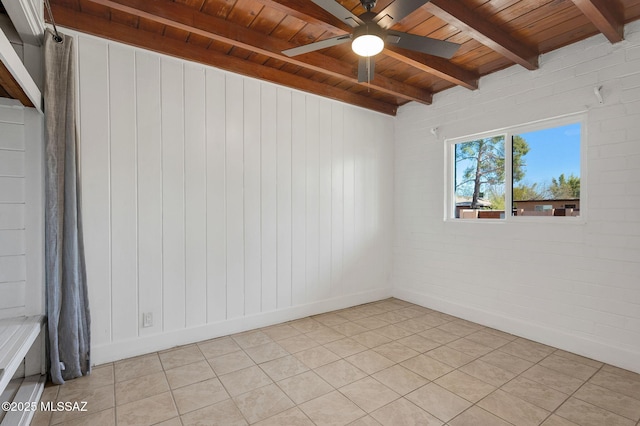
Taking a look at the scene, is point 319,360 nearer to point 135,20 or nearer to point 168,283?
point 168,283

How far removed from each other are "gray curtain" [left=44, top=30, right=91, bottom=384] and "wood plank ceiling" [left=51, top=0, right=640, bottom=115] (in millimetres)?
431

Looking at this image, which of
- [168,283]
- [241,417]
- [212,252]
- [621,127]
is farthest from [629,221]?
[168,283]

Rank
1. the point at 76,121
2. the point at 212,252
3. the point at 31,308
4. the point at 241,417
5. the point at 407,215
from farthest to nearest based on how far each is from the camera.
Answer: the point at 407,215
the point at 212,252
the point at 76,121
the point at 31,308
the point at 241,417

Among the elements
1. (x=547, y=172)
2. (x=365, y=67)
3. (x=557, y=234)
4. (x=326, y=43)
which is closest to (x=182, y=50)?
(x=326, y=43)

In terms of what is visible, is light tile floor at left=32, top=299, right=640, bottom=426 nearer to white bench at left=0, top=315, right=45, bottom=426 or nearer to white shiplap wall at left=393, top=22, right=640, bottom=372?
white bench at left=0, top=315, right=45, bottom=426

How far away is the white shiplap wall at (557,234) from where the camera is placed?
102 inches

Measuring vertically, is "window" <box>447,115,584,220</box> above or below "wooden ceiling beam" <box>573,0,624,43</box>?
below

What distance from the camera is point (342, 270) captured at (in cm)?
415

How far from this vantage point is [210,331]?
10.3 ft

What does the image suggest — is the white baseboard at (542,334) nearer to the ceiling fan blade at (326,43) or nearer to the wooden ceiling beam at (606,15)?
the wooden ceiling beam at (606,15)

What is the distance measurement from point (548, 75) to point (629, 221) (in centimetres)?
152

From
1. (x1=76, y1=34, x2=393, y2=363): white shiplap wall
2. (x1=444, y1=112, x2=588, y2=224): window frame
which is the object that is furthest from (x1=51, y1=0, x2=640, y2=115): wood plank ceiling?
(x1=444, y1=112, x2=588, y2=224): window frame

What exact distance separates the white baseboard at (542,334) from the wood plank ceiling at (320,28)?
2.58 m

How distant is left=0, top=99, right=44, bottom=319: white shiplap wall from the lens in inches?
86.5
